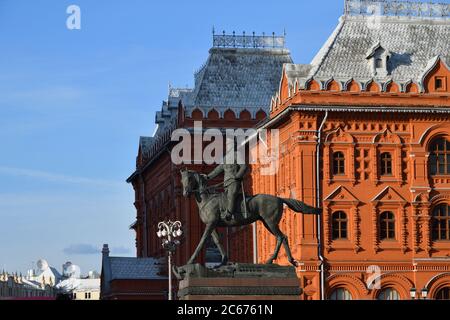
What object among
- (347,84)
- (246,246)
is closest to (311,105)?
(347,84)

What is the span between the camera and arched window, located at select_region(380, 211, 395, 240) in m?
69.5

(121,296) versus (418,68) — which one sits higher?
(418,68)

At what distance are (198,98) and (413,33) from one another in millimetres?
19417

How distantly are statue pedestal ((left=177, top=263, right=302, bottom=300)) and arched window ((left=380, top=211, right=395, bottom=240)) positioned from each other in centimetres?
2985

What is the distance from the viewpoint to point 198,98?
291 ft

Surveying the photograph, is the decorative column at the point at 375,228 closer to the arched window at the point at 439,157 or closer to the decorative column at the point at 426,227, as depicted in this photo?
the decorative column at the point at 426,227

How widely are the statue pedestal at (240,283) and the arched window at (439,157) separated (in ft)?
103

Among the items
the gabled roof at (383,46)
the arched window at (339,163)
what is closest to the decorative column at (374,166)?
the arched window at (339,163)

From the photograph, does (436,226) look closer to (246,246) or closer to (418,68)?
(418,68)

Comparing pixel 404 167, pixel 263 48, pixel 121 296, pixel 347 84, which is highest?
pixel 263 48

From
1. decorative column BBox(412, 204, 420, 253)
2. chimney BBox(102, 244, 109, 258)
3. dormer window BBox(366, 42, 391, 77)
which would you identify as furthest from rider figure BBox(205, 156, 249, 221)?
chimney BBox(102, 244, 109, 258)

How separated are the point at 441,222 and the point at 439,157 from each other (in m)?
3.57

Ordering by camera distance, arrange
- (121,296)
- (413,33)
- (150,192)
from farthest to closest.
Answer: (150,192) < (121,296) < (413,33)

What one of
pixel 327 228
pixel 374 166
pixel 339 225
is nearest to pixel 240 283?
pixel 327 228
